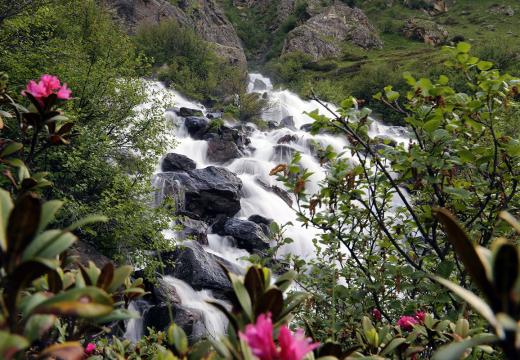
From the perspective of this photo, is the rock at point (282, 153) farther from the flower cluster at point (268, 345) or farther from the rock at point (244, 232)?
the flower cluster at point (268, 345)

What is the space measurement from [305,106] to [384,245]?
3079cm

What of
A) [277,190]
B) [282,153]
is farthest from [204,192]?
[282,153]

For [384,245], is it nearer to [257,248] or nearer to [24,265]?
[24,265]

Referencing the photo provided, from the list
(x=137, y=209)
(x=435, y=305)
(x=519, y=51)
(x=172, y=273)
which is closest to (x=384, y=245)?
(x=435, y=305)

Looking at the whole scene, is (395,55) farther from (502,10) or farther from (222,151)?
(222,151)

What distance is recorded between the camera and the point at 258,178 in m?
17.2

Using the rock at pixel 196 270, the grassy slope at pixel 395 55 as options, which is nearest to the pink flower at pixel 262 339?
the rock at pixel 196 270

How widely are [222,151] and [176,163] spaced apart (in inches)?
139

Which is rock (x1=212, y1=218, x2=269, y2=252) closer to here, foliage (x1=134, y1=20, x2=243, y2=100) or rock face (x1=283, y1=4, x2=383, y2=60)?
foliage (x1=134, y1=20, x2=243, y2=100)

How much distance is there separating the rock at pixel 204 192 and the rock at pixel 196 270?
135 inches

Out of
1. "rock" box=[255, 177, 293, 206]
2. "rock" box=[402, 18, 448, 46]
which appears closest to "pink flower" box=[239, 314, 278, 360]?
"rock" box=[255, 177, 293, 206]

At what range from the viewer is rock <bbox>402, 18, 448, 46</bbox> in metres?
57.8

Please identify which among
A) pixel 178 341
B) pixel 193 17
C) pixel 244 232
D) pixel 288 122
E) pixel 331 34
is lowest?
pixel 331 34

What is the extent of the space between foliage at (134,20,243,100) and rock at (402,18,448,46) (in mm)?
38498
